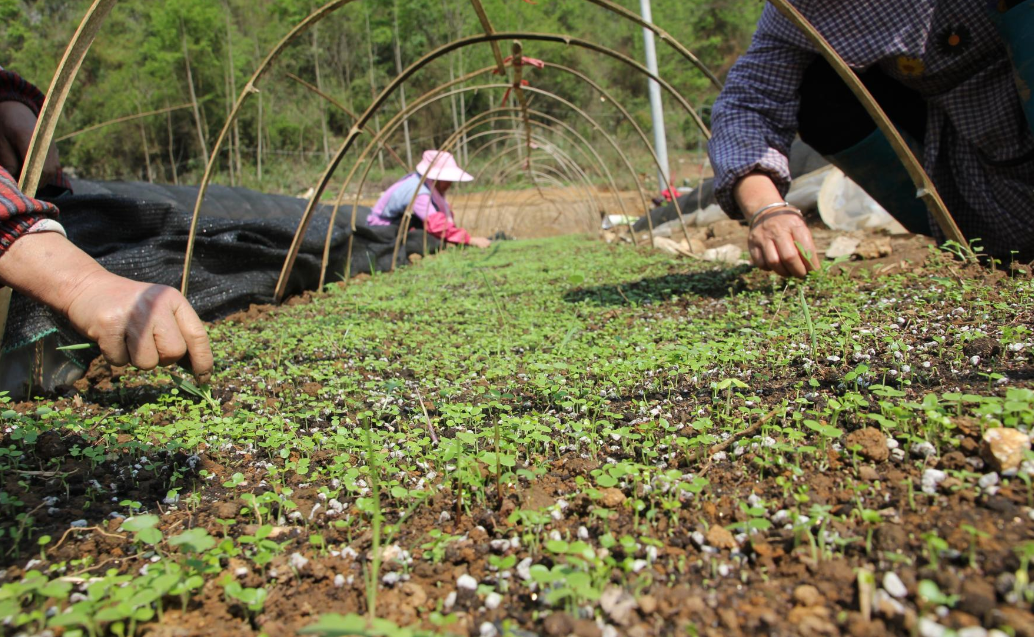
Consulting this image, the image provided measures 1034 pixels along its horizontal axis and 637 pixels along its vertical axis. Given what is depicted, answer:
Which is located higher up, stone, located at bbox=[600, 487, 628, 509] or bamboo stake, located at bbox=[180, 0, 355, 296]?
bamboo stake, located at bbox=[180, 0, 355, 296]

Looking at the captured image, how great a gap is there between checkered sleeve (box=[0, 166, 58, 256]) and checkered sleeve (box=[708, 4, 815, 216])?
2100mm

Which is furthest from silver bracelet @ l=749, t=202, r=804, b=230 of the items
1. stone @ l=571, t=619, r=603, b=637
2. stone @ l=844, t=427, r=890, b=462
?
stone @ l=571, t=619, r=603, b=637

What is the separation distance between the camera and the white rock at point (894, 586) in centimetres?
74

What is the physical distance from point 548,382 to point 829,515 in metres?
0.81

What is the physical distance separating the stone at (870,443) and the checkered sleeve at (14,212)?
5.28 ft

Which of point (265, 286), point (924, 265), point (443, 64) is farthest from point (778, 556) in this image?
point (443, 64)

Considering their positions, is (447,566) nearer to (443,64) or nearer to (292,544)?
(292,544)

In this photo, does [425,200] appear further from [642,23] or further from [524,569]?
[524,569]

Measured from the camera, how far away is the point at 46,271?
4.24ft

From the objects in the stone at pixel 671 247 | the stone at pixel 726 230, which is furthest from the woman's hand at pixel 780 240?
the stone at pixel 726 230

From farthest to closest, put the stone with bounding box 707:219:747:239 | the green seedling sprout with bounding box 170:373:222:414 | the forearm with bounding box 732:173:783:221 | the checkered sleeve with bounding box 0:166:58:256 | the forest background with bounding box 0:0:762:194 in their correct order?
the forest background with bounding box 0:0:762:194 → the stone with bounding box 707:219:747:239 → the forearm with bounding box 732:173:783:221 → the green seedling sprout with bounding box 170:373:222:414 → the checkered sleeve with bounding box 0:166:58:256

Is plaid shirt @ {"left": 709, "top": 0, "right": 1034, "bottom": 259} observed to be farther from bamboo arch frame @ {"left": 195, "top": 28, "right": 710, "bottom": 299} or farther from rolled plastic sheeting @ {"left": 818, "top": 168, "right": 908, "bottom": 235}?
rolled plastic sheeting @ {"left": 818, "top": 168, "right": 908, "bottom": 235}

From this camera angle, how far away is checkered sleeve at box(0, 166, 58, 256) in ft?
4.00

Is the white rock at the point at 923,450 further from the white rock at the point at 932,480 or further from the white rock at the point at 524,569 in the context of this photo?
the white rock at the point at 524,569
